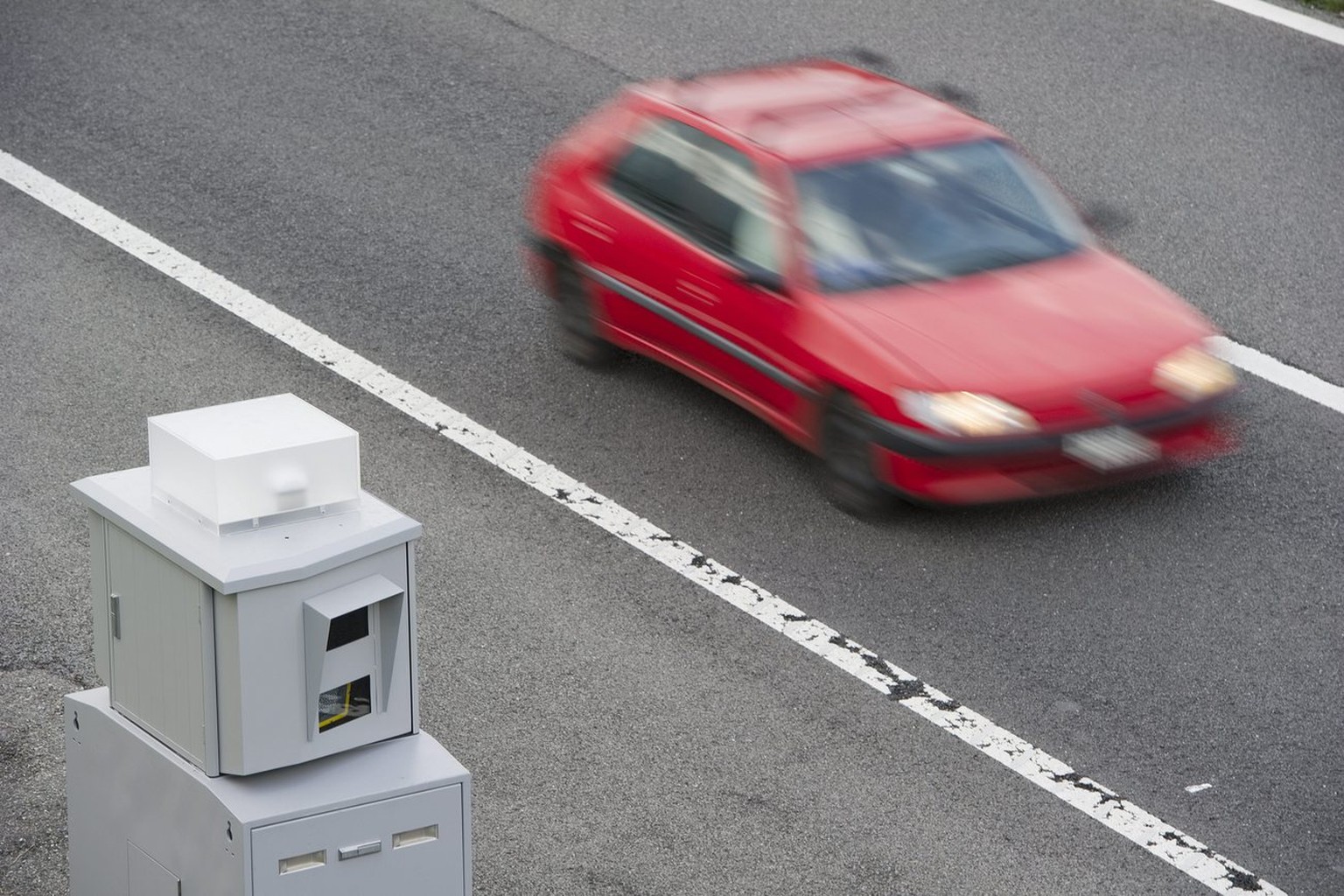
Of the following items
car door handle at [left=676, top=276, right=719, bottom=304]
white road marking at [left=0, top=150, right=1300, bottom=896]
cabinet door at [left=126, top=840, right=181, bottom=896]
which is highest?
car door handle at [left=676, top=276, right=719, bottom=304]

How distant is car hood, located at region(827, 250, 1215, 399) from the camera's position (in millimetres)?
8062

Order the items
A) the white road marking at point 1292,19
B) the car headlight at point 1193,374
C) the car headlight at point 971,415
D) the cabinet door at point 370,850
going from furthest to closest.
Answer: the white road marking at point 1292,19 → the car headlight at point 1193,374 → the car headlight at point 971,415 → the cabinet door at point 370,850

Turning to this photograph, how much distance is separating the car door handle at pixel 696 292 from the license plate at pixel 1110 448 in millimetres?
1791

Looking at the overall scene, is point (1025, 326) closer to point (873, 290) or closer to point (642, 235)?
point (873, 290)

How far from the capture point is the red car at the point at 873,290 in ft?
26.5

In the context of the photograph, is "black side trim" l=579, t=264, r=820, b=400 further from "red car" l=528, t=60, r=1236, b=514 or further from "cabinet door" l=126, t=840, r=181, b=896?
"cabinet door" l=126, t=840, r=181, b=896

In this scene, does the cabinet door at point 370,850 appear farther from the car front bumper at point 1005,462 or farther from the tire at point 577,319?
the tire at point 577,319

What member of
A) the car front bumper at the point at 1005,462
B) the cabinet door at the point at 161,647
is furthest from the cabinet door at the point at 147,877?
the car front bumper at the point at 1005,462

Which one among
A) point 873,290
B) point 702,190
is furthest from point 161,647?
point 702,190

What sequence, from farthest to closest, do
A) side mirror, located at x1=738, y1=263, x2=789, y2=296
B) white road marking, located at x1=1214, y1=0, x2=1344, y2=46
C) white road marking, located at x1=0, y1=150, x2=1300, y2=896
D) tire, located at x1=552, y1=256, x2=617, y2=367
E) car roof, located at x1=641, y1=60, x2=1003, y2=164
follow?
white road marking, located at x1=1214, y1=0, x2=1344, y2=46, tire, located at x1=552, y1=256, x2=617, y2=367, car roof, located at x1=641, y1=60, x2=1003, y2=164, side mirror, located at x1=738, y1=263, x2=789, y2=296, white road marking, located at x1=0, y1=150, x2=1300, y2=896

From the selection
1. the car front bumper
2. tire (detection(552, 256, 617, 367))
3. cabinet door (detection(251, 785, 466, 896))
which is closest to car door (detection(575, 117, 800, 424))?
tire (detection(552, 256, 617, 367))

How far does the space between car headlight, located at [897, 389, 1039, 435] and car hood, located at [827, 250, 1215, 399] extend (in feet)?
0.16

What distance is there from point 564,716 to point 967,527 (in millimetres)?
2273

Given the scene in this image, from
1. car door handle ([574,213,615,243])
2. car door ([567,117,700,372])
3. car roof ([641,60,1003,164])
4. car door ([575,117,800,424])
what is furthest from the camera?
car door handle ([574,213,615,243])
